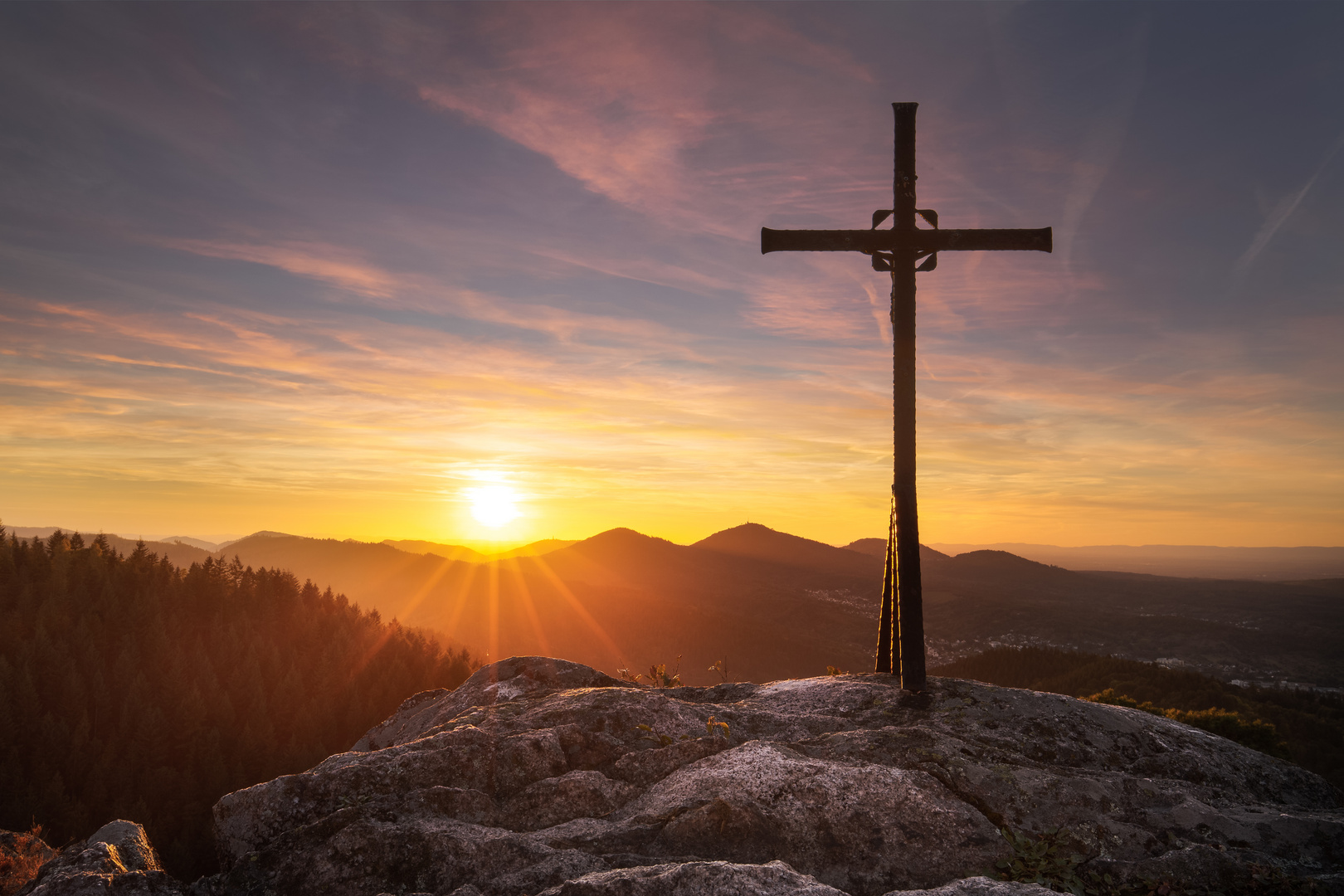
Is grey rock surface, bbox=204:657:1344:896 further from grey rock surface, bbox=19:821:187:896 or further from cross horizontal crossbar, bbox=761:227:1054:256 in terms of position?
cross horizontal crossbar, bbox=761:227:1054:256

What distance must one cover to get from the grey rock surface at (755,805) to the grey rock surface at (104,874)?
0.60 m

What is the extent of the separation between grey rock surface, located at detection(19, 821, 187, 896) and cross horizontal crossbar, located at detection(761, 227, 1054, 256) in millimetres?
11581

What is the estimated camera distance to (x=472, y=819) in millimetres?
6531

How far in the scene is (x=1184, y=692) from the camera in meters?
103

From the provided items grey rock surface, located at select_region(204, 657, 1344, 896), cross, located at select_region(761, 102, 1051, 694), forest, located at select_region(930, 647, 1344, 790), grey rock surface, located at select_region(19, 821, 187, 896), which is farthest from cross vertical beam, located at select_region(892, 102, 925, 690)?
forest, located at select_region(930, 647, 1344, 790)

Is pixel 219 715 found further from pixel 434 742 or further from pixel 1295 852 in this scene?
pixel 1295 852

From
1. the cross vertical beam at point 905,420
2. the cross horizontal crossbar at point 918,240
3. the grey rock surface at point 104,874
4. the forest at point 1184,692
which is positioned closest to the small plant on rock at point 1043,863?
the cross vertical beam at point 905,420

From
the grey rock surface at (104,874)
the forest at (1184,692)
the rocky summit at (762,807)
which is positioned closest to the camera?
the grey rock surface at (104,874)

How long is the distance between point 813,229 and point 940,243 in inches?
88.9

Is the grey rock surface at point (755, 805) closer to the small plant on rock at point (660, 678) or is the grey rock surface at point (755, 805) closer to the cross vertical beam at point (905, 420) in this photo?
the cross vertical beam at point (905, 420)

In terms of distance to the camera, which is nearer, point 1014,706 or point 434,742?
point 434,742

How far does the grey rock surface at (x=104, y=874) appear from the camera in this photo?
482cm

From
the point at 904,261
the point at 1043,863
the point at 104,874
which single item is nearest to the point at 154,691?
the point at 104,874

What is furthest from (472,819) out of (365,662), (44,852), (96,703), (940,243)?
(365,662)
